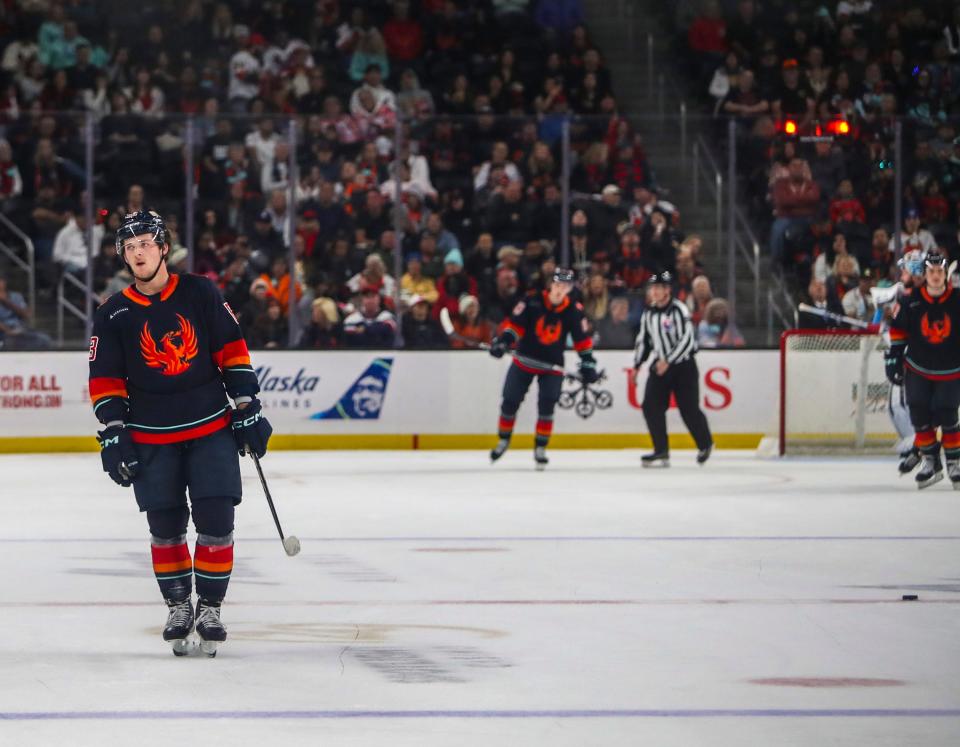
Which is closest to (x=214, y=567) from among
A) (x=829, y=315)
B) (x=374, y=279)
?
(x=374, y=279)

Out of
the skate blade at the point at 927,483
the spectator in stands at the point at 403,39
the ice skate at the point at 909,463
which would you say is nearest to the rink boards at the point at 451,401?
the ice skate at the point at 909,463

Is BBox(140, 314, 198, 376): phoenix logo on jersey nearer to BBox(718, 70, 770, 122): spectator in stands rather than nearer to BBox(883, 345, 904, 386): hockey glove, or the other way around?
BBox(883, 345, 904, 386): hockey glove

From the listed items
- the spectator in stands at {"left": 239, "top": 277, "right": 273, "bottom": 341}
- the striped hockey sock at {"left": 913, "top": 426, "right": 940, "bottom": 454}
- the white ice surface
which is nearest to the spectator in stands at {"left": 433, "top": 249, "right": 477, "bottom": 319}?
the spectator in stands at {"left": 239, "top": 277, "right": 273, "bottom": 341}

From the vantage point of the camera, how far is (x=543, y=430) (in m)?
13.4

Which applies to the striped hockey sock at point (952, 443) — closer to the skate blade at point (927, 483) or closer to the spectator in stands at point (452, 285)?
the skate blade at point (927, 483)

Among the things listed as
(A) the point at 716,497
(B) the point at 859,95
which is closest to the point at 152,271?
(A) the point at 716,497

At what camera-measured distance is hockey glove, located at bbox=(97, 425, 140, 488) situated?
5.29 metres

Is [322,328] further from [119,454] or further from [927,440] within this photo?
[119,454]

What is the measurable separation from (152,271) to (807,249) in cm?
1028

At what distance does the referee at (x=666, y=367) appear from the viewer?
1345 cm

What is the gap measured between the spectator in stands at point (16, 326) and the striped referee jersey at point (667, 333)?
4945 mm

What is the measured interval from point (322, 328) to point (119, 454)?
9758 mm

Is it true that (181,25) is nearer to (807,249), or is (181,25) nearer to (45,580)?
(807,249)

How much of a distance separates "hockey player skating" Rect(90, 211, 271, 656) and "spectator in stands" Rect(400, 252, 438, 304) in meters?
9.47
